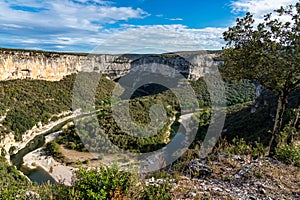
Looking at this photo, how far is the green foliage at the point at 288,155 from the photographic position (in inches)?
243

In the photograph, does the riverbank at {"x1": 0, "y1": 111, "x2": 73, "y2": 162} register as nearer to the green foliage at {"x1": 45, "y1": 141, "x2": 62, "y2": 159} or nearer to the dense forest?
the green foliage at {"x1": 45, "y1": 141, "x2": 62, "y2": 159}

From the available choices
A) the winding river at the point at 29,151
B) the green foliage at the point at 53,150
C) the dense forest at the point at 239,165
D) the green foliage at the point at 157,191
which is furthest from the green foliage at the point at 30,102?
the green foliage at the point at 157,191

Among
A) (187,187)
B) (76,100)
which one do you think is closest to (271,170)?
(187,187)

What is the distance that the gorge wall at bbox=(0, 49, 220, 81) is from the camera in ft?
185

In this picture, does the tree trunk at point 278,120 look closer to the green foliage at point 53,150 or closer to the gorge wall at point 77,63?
the green foliage at point 53,150

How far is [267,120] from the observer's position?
2808cm

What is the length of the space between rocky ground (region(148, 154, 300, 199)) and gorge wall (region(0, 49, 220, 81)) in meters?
43.6

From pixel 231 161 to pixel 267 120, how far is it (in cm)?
2499

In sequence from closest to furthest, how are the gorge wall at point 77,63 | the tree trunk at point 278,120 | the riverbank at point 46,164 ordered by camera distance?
the tree trunk at point 278,120, the riverbank at point 46,164, the gorge wall at point 77,63

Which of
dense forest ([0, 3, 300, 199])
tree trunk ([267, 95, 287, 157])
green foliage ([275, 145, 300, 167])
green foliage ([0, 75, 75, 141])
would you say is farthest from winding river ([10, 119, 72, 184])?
Result: green foliage ([275, 145, 300, 167])

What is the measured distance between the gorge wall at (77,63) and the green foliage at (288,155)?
43.0 metres

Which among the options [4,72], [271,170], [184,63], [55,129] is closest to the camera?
[271,170]

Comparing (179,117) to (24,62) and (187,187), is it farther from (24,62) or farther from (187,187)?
(187,187)

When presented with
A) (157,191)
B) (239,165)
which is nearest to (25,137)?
(239,165)
